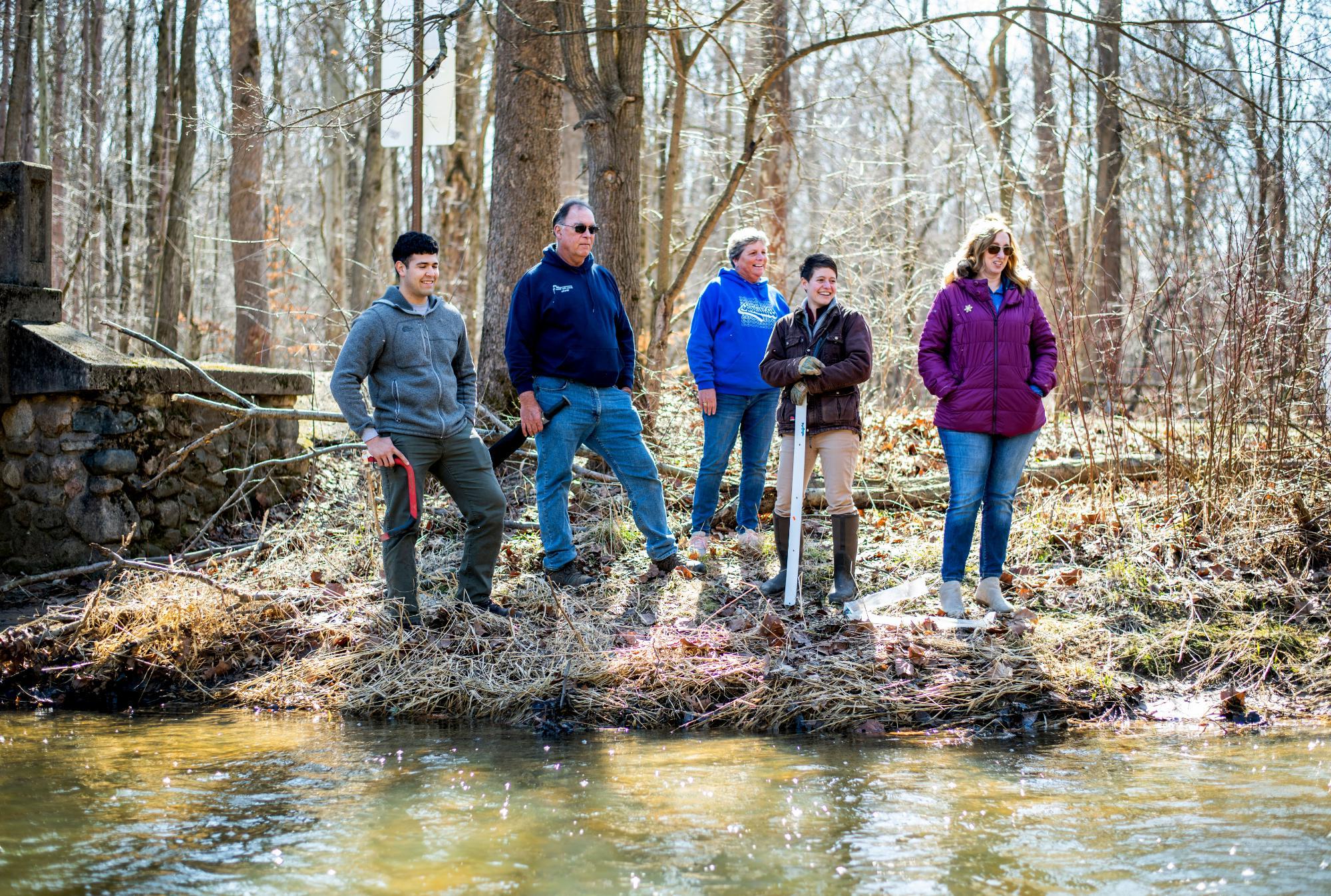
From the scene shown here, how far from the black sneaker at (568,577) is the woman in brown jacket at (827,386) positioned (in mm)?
996

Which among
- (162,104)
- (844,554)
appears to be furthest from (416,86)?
(162,104)

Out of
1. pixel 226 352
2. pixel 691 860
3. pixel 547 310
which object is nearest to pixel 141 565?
pixel 547 310

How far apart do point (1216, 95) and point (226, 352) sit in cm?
2332

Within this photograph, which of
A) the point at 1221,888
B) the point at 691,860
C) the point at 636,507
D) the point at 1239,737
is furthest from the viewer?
the point at 636,507

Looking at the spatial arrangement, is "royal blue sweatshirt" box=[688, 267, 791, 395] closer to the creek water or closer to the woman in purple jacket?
the woman in purple jacket

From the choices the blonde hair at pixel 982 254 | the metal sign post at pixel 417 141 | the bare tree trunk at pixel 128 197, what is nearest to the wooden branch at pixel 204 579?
the metal sign post at pixel 417 141

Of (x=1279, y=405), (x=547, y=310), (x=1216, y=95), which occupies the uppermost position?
(x=1216, y=95)

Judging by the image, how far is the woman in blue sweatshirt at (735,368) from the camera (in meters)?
6.66

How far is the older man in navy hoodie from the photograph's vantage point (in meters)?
6.08

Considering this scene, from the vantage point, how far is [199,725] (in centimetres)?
507

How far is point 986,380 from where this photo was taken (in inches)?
220

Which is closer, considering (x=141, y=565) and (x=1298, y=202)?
(x=141, y=565)

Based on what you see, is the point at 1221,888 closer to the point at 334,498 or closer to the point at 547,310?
the point at 547,310

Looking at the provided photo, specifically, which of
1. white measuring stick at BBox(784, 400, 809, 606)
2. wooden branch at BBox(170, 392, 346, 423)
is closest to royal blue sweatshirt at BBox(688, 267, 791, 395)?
white measuring stick at BBox(784, 400, 809, 606)
